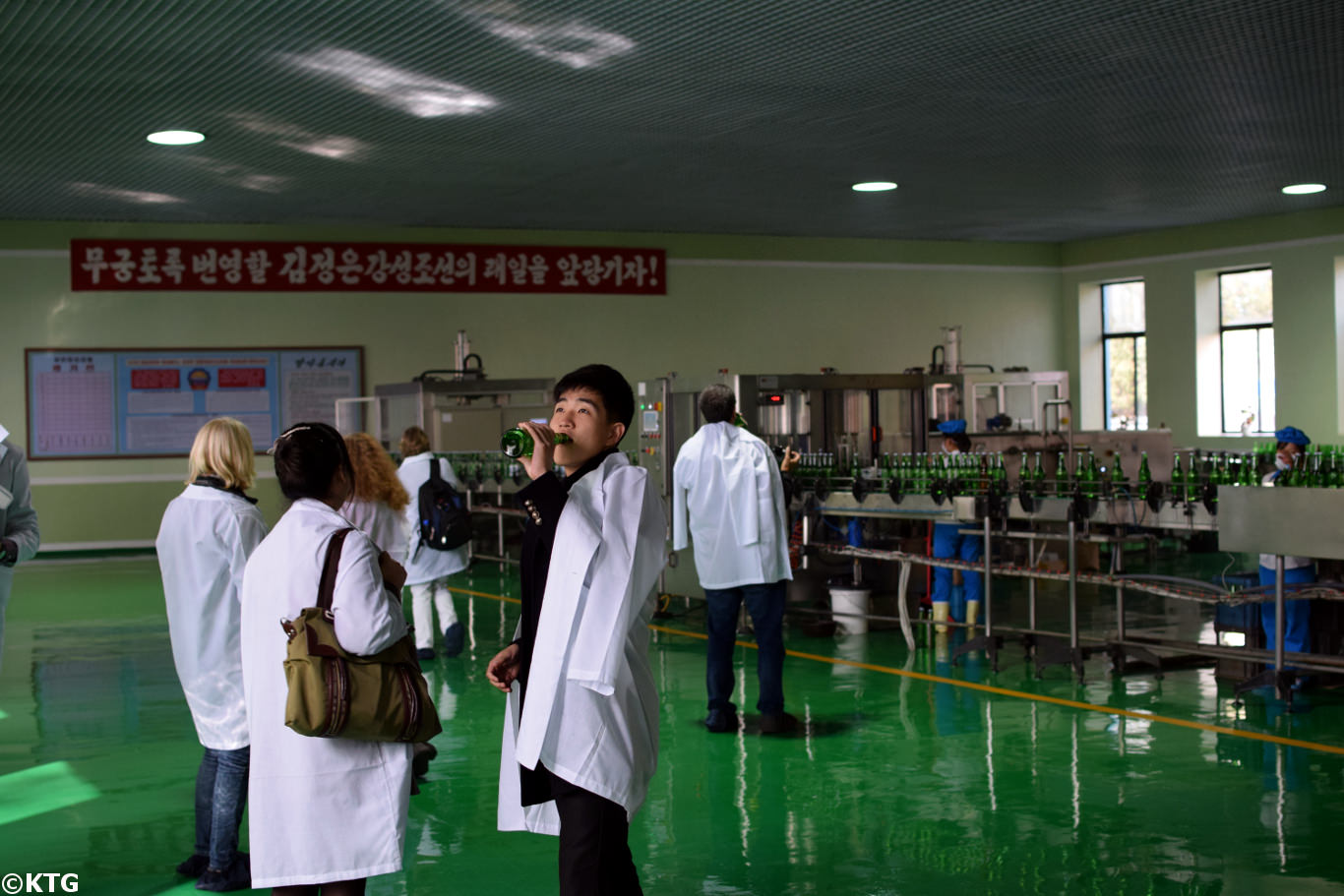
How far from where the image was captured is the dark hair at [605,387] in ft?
8.89

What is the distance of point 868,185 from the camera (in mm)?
12078

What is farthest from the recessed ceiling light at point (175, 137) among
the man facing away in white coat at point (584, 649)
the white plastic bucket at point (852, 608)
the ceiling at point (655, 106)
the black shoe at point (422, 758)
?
the man facing away in white coat at point (584, 649)

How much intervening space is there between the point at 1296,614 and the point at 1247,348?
908cm

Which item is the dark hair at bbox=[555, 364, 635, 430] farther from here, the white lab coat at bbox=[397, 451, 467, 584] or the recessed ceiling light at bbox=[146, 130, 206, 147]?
the recessed ceiling light at bbox=[146, 130, 206, 147]

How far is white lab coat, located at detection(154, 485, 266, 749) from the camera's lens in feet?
11.7

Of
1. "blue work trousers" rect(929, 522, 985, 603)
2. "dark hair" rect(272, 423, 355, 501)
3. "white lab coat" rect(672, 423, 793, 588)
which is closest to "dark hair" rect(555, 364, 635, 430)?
"dark hair" rect(272, 423, 355, 501)

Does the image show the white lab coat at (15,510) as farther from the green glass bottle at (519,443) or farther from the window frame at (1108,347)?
the window frame at (1108,347)

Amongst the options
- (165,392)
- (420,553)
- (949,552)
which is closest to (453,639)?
(420,553)

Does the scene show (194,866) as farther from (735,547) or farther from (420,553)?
(420,553)

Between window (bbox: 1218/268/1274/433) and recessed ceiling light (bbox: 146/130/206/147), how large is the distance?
11.2 meters

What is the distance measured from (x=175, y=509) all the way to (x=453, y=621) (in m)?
Result: 4.16

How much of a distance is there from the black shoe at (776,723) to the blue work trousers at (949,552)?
9.11 feet

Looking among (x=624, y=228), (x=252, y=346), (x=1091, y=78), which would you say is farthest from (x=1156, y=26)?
(x=252, y=346)

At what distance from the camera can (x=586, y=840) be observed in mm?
2580
